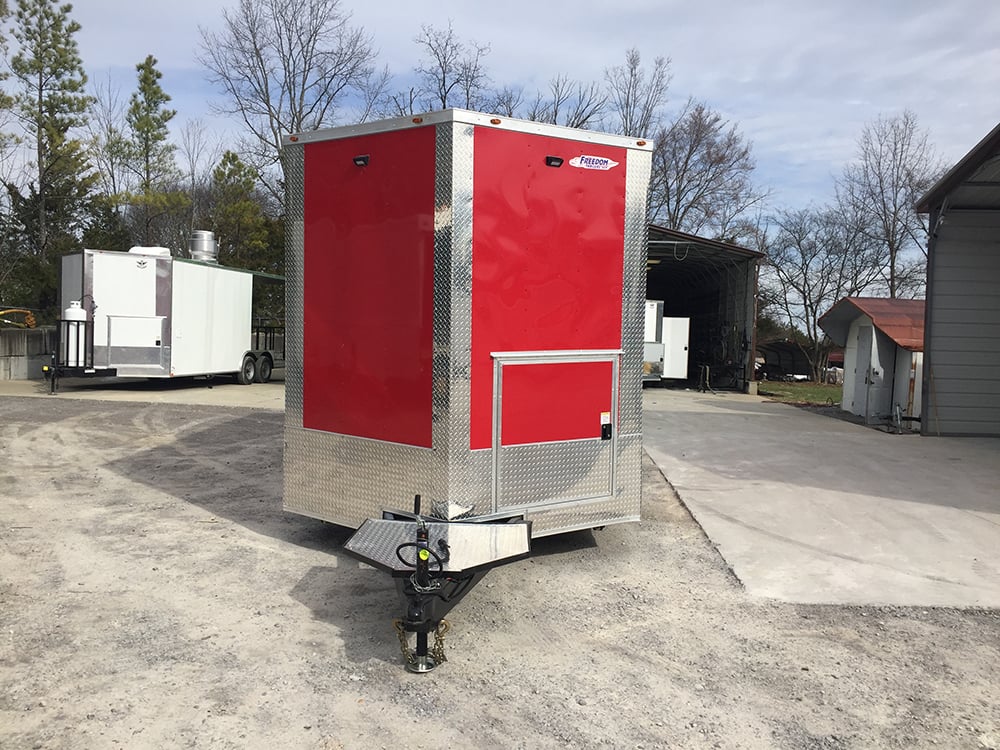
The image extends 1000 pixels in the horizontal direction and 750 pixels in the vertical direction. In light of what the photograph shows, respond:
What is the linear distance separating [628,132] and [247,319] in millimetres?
21859

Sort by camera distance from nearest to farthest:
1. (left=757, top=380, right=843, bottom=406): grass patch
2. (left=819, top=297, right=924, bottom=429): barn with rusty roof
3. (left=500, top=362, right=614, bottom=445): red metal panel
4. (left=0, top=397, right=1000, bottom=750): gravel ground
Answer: (left=0, top=397, right=1000, bottom=750): gravel ground → (left=500, top=362, right=614, bottom=445): red metal panel → (left=819, top=297, right=924, bottom=429): barn with rusty roof → (left=757, top=380, right=843, bottom=406): grass patch

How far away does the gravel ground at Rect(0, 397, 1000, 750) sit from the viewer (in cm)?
Answer: 295

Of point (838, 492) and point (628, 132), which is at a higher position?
point (628, 132)

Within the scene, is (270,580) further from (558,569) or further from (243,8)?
(243,8)

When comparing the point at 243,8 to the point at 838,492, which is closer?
the point at 838,492

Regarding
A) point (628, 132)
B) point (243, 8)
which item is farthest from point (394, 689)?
point (628, 132)

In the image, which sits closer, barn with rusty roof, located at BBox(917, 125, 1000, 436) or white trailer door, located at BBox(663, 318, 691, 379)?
barn with rusty roof, located at BBox(917, 125, 1000, 436)

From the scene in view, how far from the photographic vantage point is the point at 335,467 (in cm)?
516

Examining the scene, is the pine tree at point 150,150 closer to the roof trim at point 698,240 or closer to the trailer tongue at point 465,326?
the roof trim at point 698,240

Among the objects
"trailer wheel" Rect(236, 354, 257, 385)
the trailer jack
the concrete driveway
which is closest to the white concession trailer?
"trailer wheel" Rect(236, 354, 257, 385)

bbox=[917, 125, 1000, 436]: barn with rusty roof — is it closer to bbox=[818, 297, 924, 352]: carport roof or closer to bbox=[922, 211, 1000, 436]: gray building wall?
bbox=[922, 211, 1000, 436]: gray building wall

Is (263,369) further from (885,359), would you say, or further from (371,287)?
(371,287)

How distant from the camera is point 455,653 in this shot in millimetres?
3645

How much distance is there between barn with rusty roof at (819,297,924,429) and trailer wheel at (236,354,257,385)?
1437cm
